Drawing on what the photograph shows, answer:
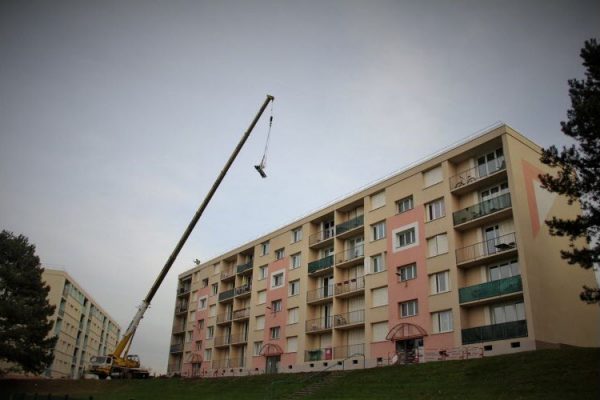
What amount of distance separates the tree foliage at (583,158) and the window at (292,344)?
29.0m

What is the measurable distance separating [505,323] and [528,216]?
6.83 meters

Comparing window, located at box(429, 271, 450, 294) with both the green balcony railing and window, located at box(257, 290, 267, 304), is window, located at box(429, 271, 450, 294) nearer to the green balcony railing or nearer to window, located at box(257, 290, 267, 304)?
window, located at box(257, 290, 267, 304)


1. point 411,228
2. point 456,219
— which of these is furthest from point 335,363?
point 456,219

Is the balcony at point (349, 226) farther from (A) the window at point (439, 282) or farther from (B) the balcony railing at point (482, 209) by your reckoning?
(B) the balcony railing at point (482, 209)

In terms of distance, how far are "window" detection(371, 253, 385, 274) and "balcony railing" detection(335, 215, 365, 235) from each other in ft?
11.7

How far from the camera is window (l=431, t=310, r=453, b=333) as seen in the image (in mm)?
33306

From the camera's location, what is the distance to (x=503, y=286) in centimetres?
3066

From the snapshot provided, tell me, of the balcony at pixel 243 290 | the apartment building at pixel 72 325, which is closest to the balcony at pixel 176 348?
the balcony at pixel 243 290

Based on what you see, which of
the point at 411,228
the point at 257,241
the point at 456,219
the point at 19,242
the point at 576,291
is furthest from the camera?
the point at 257,241

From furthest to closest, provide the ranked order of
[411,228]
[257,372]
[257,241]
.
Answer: [257,241], [257,372], [411,228]

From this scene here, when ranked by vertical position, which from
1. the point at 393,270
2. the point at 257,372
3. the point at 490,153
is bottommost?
the point at 257,372

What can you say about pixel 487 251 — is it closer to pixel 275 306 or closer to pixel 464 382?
pixel 464 382

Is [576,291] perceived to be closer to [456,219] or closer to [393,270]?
[456,219]

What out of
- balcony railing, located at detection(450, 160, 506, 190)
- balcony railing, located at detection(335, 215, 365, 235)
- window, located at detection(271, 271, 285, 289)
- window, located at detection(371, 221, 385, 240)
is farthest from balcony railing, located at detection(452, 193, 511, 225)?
window, located at detection(271, 271, 285, 289)
